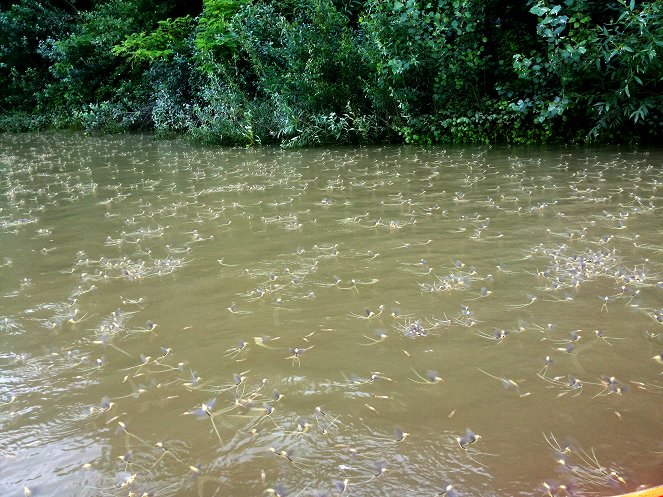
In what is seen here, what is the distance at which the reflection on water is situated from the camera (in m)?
2.51

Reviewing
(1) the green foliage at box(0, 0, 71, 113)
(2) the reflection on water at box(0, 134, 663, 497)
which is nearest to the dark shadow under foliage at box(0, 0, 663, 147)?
(2) the reflection on water at box(0, 134, 663, 497)

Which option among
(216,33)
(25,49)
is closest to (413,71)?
(216,33)

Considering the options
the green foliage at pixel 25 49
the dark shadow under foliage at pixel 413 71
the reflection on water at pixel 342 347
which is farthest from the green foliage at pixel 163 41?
the reflection on water at pixel 342 347

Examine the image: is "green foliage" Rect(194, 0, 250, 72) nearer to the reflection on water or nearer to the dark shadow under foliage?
the dark shadow under foliage

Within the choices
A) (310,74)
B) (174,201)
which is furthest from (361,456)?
(310,74)

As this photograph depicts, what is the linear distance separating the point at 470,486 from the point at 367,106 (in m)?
11.3

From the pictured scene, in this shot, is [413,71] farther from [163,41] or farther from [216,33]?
[163,41]

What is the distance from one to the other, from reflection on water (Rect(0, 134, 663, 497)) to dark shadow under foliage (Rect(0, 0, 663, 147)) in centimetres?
311

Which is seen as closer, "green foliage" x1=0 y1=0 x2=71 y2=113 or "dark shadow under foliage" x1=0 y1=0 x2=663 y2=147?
"dark shadow under foliage" x1=0 y1=0 x2=663 y2=147

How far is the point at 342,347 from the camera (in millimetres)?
3512

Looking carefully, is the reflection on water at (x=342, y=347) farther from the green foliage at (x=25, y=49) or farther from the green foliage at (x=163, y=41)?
the green foliage at (x=25, y=49)

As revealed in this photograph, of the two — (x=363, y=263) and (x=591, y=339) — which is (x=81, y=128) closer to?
(x=363, y=263)

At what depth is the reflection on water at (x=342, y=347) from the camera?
251cm

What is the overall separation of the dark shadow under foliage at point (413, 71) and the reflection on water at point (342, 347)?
3.11 meters
